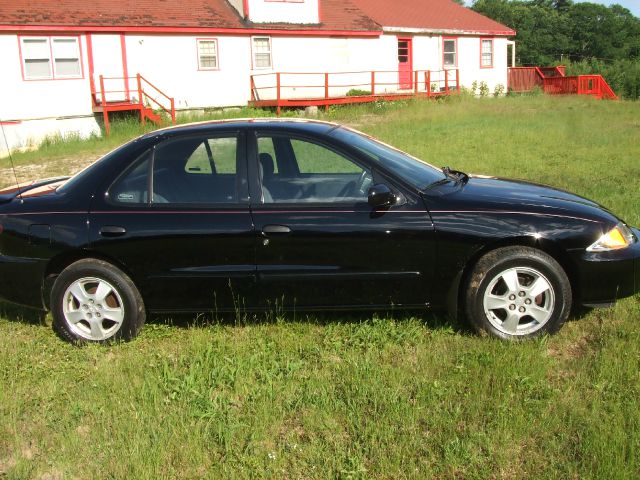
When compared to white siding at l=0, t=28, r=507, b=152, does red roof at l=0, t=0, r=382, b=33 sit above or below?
above

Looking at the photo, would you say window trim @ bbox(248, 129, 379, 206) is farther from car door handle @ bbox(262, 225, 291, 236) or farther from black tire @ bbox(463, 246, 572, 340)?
black tire @ bbox(463, 246, 572, 340)

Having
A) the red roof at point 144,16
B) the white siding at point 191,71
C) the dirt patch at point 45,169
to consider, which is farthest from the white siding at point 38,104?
the dirt patch at point 45,169

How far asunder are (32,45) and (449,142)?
507 inches

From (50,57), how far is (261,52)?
737 centimetres

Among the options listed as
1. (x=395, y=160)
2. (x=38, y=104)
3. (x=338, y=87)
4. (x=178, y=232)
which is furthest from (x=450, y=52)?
(x=178, y=232)

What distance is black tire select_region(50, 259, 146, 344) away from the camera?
481cm

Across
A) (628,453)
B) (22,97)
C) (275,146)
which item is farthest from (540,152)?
(22,97)

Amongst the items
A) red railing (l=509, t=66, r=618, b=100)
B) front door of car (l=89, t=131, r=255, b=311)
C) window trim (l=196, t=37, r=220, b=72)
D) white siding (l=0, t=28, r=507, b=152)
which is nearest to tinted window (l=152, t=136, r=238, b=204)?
front door of car (l=89, t=131, r=255, b=311)

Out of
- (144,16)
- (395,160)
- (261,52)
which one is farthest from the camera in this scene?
(261,52)

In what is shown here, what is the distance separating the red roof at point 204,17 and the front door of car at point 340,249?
704 inches

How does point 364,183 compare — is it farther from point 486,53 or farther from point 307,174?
point 486,53

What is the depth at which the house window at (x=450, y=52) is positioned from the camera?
30.1 meters

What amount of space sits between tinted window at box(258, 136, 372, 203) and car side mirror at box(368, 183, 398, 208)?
0.18 metres

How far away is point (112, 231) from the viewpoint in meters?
4.78
